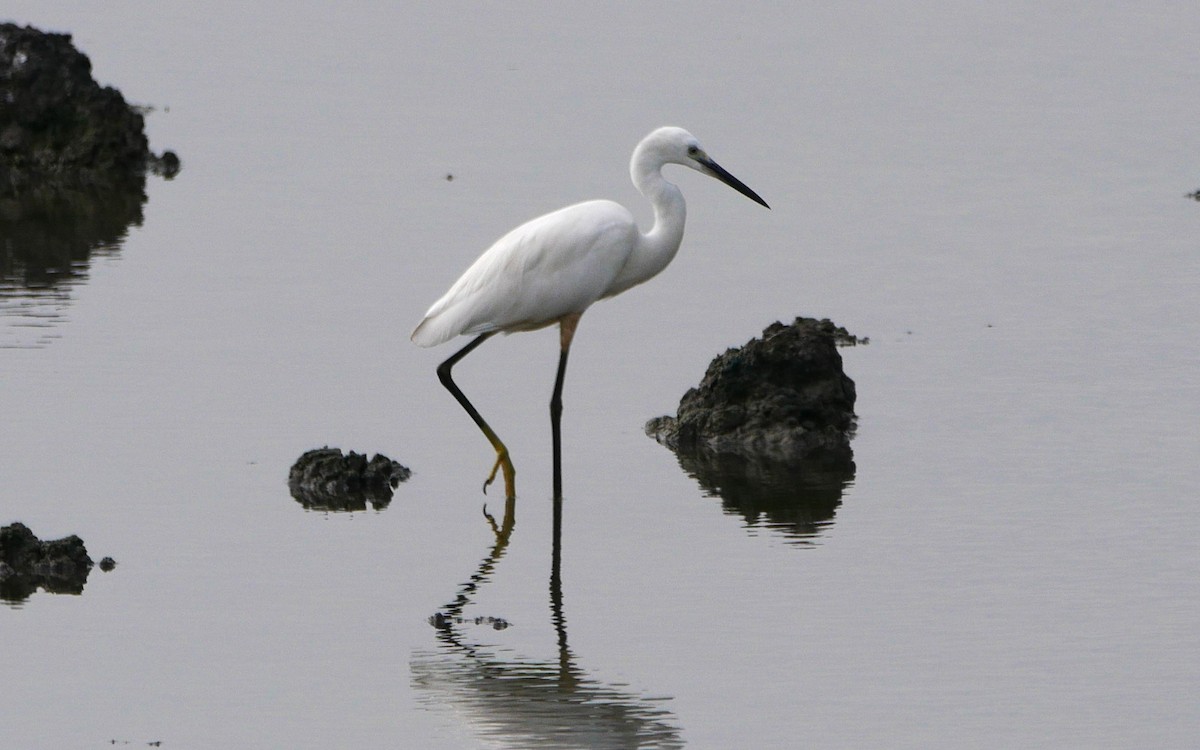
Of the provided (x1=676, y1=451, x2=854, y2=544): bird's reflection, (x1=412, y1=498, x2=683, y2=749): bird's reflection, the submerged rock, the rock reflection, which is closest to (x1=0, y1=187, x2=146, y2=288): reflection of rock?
the rock reflection

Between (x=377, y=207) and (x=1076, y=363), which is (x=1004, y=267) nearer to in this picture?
(x=1076, y=363)

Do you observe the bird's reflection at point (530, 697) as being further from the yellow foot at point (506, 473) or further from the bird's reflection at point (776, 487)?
the yellow foot at point (506, 473)

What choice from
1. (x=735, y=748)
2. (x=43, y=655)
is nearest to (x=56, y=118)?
(x=43, y=655)

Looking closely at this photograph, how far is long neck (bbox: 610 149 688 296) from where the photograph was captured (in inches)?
516

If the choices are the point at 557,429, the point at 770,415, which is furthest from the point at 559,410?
the point at 770,415

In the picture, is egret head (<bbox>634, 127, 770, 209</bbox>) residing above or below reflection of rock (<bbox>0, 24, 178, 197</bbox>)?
below

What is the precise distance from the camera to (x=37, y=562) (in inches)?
439

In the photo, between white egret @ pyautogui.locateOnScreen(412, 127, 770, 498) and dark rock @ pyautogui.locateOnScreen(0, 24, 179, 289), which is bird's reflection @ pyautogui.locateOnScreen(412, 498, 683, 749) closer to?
white egret @ pyautogui.locateOnScreen(412, 127, 770, 498)

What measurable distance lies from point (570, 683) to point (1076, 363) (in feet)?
22.4

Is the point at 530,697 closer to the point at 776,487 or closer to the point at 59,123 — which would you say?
the point at 776,487

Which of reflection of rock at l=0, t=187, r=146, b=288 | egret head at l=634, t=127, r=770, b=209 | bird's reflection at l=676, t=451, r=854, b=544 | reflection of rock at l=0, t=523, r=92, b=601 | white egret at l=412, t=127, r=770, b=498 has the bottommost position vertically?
reflection of rock at l=0, t=523, r=92, b=601

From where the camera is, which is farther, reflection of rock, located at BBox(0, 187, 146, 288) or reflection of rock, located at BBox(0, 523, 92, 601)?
reflection of rock, located at BBox(0, 187, 146, 288)

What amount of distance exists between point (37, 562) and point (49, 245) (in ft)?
31.3

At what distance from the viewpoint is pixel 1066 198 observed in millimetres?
21688
